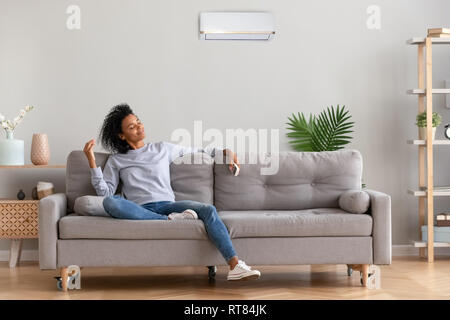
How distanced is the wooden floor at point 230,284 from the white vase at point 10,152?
76cm

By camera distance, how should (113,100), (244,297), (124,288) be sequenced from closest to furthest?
(244,297) → (124,288) → (113,100)

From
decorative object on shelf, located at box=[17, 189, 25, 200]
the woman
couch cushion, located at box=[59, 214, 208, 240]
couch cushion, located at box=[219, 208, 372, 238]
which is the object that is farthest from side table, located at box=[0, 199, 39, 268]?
couch cushion, located at box=[219, 208, 372, 238]

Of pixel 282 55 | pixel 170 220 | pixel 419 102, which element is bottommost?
pixel 170 220

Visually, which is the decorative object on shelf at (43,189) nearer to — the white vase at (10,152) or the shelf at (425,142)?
the white vase at (10,152)

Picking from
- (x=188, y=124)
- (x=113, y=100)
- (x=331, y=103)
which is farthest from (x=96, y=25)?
(x=331, y=103)

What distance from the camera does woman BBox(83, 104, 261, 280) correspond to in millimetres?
3939

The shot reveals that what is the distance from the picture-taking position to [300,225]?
4.02m

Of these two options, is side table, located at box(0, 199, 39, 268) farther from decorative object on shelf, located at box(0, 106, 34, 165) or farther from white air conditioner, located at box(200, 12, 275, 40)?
white air conditioner, located at box(200, 12, 275, 40)

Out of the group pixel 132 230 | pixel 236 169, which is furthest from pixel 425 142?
pixel 132 230

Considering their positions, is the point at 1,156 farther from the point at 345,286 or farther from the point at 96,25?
the point at 345,286

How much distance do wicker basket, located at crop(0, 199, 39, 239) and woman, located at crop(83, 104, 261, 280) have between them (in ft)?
2.57

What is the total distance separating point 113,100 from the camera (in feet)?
17.6

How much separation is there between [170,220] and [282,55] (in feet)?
6.42

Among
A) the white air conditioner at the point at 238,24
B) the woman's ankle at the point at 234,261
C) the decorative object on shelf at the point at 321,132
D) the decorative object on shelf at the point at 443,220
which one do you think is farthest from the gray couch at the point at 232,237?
the white air conditioner at the point at 238,24
